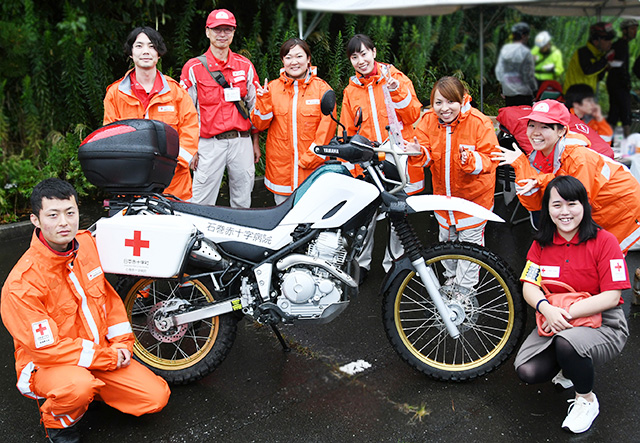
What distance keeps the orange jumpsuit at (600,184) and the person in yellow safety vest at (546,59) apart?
736 millimetres

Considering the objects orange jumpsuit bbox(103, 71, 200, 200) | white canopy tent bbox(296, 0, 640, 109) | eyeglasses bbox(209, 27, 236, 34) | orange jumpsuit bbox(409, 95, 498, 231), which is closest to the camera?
orange jumpsuit bbox(409, 95, 498, 231)

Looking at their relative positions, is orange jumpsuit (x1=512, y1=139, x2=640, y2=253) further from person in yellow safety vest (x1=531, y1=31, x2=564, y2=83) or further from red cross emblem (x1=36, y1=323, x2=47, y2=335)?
red cross emblem (x1=36, y1=323, x2=47, y2=335)

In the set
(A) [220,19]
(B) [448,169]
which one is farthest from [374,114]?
(A) [220,19]

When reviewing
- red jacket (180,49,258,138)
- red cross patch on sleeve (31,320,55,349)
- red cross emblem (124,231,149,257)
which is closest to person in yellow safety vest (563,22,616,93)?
red jacket (180,49,258,138)

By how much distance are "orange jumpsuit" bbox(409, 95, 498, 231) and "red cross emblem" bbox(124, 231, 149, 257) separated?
1766mm

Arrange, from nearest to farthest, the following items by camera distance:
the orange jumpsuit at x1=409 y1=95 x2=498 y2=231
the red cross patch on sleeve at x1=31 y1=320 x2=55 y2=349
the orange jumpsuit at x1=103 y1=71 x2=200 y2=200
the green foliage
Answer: the red cross patch on sleeve at x1=31 y1=320 x2=55 y2=349 → the orange jumpsuit at x1=409 y1=95 x2=498 y2=231 → the orange jumpsuit at x1=103 y1=71 x2=200 y2=200 → the green foliage

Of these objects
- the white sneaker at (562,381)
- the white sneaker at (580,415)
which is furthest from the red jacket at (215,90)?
the white sneaker at (580,415)

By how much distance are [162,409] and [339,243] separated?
1.27 meters

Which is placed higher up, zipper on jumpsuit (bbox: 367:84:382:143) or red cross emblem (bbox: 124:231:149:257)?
zipper on jumpsuit (bbox: 367:84:382:143)

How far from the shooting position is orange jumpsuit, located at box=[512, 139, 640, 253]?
11.4 ft

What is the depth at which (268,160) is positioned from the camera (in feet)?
16.3

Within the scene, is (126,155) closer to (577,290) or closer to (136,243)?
(136,243)

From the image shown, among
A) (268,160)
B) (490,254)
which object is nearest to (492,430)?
(490,254)

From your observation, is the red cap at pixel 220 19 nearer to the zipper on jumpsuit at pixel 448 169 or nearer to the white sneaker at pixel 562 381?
the zipper on jumpsuit at pixel 448 169
